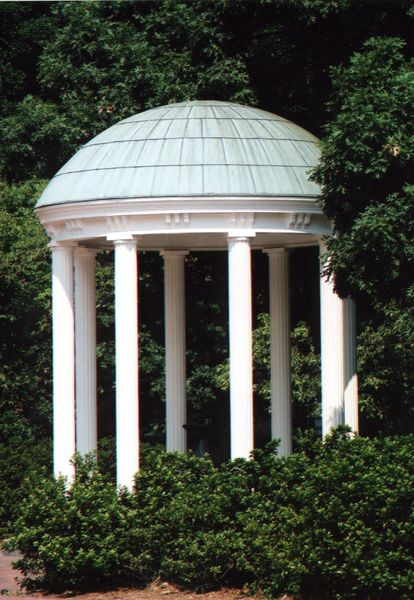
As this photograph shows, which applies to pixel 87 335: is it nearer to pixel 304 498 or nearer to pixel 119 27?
pixel 304 498

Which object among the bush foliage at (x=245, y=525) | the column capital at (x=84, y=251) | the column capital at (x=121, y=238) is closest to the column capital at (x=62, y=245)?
the column capital at (x=84, y=251)

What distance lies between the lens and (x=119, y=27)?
33688 mm

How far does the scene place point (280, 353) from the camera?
24.9 m

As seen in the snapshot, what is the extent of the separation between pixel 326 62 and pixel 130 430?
38.9 ft

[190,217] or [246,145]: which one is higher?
[246,145]

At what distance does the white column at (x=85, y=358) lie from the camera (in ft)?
78.5

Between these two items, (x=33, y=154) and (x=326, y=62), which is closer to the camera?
(x=326, y=62)

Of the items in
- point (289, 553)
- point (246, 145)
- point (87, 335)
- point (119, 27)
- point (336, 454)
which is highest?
point (119, 27)

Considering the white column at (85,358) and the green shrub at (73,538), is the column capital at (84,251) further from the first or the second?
the green shrub at (73,538)

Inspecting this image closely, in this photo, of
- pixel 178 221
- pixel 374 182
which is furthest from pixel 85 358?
pixel 374 182

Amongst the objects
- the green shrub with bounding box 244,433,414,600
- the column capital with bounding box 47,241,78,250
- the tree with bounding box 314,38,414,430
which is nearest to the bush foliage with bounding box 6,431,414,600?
the green shrub with bounding box 244,433,414,600

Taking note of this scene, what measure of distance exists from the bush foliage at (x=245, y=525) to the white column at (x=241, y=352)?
1.09m

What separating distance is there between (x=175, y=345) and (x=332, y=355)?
4279 millimetres

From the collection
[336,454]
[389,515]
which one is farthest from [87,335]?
[389,515]
